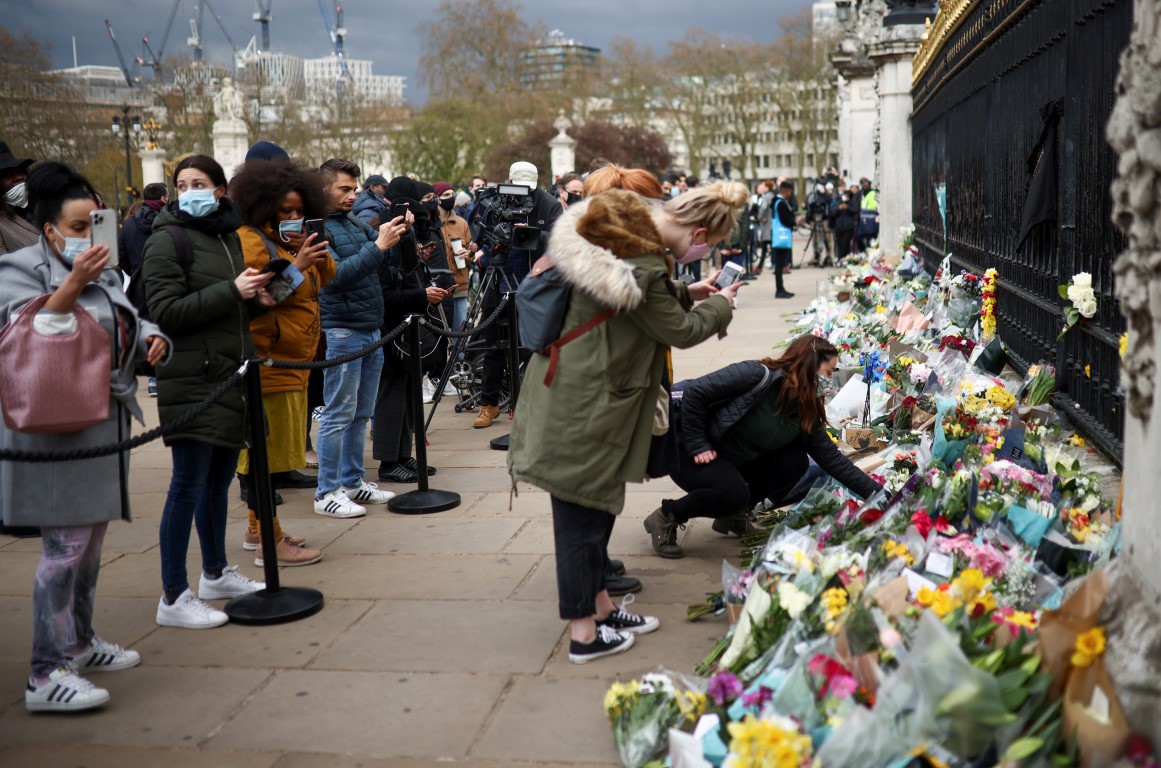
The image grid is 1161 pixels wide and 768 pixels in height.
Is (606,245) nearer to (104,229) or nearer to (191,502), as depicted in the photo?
(104,229)

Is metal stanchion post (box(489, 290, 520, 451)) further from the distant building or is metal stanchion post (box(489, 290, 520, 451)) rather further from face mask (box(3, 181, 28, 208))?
the distant building

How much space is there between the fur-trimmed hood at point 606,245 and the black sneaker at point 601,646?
1.20m

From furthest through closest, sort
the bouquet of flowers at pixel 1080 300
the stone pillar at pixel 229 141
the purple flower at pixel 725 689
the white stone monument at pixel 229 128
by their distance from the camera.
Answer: the white stone monument at pixel 229 128, the stone pillar at pixel 229 141, the bouquet of flowers at pixel 1080 300, the purple flower at pixel 725 689

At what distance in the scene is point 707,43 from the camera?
76438mm

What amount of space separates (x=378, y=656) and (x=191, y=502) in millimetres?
1009

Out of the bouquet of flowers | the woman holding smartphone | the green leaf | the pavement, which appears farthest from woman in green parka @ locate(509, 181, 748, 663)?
the bouquet of flowers

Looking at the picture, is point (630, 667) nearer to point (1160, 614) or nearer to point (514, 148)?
point (1160, 614)

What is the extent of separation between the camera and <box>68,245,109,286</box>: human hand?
383 centimetres

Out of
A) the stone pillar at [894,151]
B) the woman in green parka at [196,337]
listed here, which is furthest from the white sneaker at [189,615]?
the stone pillar at [894,151]

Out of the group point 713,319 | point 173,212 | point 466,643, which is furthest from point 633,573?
point 173,212

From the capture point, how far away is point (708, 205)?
430 cm

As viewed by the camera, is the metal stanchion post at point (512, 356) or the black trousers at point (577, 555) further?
the metal stanchion post at point (512, 356)

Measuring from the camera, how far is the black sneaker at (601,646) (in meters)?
4.25

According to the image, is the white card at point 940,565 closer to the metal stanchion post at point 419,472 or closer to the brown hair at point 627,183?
the brown hair at point 627,183
